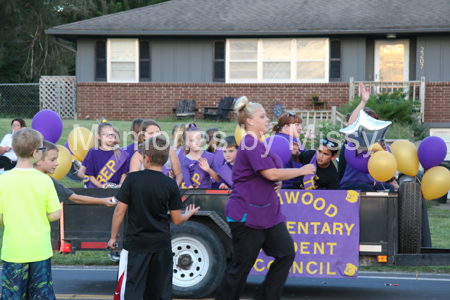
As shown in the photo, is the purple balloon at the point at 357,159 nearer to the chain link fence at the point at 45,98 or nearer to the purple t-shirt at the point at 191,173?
the purple t-shirt at the point at 191,173

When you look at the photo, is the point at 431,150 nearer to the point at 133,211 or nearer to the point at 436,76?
the point at 133,211

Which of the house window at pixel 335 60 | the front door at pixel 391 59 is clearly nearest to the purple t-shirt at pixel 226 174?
the house window at pixel 335 60

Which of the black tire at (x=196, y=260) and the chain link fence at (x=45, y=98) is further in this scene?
the chain link fence at (x=45, y=98)

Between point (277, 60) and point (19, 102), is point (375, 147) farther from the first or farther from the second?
point (19, 102)

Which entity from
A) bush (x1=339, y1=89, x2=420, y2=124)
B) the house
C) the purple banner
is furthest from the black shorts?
the house

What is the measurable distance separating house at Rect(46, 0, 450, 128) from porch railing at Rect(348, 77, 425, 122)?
593 millimetres

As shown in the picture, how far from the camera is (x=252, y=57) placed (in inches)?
827

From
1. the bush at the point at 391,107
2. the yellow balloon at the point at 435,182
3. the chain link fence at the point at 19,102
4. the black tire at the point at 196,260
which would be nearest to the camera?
the black tire at the point at 196,260

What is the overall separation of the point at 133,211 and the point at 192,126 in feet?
9.14

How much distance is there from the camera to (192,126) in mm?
7121

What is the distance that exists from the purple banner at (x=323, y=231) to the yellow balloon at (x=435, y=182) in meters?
0.93

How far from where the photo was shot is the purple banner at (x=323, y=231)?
558 cm

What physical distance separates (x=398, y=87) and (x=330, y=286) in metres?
14.1

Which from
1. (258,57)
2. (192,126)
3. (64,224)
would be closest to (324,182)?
(192,126)
